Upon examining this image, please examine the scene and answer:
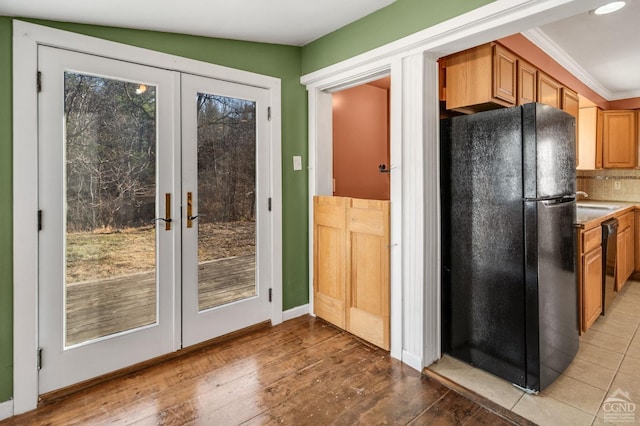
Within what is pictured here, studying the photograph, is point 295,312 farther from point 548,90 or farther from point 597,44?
point 597,44

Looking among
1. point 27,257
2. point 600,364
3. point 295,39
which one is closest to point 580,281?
point 600,364

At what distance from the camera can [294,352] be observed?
8.21ft

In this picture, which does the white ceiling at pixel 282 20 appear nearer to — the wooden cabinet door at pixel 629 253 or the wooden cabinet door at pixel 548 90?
the wooden cabinet door at pixel 548 90

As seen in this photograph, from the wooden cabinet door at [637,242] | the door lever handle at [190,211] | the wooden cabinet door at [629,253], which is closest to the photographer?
the door lever handle at [190,211]

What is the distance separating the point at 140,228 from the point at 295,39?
1909mm

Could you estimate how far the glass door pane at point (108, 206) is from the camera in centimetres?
205

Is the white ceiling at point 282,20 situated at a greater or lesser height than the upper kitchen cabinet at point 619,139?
greater

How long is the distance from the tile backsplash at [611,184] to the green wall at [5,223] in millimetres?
6293

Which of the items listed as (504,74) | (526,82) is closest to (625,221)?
(526,82)

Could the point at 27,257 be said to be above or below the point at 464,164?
below

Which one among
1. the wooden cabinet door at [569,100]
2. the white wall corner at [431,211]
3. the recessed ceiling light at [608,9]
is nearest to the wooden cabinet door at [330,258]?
the white wall corner at [431,211]

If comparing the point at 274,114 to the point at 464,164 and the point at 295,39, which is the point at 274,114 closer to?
the point at 295,39

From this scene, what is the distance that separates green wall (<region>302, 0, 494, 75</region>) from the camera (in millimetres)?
2006

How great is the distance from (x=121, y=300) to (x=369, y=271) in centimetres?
172
